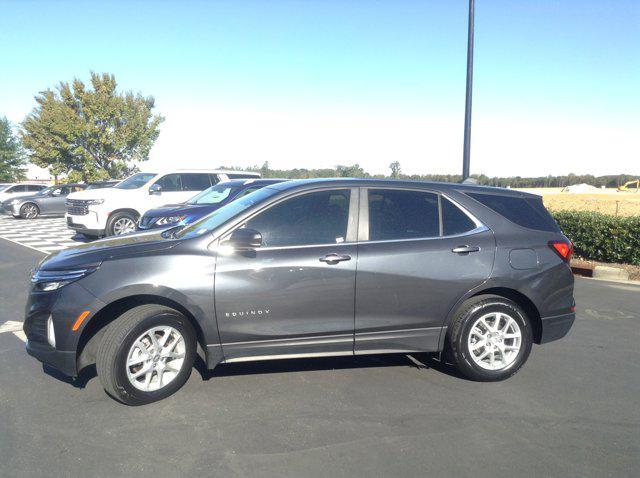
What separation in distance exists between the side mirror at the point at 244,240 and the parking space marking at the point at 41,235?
902 centimetres

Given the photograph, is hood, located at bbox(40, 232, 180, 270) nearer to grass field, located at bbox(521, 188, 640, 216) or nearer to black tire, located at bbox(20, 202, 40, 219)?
grass field, located at bbox(521, 188, 640, 216)

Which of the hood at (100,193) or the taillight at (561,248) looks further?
the hood at (100,193)

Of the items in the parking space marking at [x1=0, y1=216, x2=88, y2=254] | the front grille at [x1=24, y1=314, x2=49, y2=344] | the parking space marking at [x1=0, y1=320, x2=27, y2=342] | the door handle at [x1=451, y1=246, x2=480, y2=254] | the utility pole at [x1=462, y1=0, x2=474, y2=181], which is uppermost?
the utility pole at [x1=462, y1=0, x2=474, y2=181]

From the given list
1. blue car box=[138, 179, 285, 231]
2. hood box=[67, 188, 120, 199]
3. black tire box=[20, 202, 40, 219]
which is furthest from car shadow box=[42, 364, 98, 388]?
black tire box=[20, 202, 40, 219]

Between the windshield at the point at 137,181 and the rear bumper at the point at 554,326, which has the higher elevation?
the windshield at the point at 137,181

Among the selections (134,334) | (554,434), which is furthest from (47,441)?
(554,434)

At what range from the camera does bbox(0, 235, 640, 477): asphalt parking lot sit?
10.3ft

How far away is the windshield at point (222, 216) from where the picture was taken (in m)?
4.17

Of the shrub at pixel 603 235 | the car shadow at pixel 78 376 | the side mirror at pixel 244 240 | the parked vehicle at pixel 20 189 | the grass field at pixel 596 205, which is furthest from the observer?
the parked vehicle at pixel 20 189

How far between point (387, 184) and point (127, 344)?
2.47 metres

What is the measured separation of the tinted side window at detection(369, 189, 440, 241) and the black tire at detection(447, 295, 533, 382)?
0.70 meters

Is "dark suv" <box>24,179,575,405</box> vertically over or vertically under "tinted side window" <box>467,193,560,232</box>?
under

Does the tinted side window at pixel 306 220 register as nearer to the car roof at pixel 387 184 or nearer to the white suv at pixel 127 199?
the car roof at pixel 387 184

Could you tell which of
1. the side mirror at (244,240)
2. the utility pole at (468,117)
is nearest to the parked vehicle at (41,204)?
the utility pole at (468,117)
